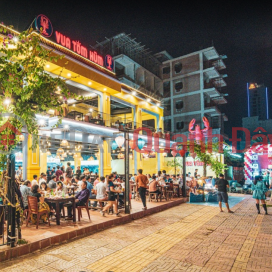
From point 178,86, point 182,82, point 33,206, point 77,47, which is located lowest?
point 33,206

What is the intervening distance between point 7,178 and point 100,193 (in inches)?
152

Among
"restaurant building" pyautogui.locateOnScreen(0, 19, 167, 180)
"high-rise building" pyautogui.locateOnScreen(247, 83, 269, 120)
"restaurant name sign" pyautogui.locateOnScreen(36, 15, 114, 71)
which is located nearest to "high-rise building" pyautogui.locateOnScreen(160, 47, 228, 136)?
"restaurant building" pyautogui.locateOnScreen(0, 19, 167, 180)

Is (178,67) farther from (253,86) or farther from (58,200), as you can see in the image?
(58,200)

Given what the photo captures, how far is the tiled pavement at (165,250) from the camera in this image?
14.0ft

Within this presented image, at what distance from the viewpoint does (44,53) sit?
198 inches

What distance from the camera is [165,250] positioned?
200 inches

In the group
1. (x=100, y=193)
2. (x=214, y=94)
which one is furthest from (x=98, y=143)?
(x=214, y=94)

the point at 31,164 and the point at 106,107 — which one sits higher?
the point at 106,107

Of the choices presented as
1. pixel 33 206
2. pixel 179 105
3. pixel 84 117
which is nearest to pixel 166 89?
pixel 179 105

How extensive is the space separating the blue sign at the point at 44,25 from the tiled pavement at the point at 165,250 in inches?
470

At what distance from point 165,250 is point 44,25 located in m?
13.9

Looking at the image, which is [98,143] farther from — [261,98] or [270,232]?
[261,98]

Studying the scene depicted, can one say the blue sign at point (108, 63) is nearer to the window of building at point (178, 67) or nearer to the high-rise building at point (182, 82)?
the high-rise building at point (182, 82)

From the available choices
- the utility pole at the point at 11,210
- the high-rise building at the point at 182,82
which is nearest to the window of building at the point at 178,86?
the high-rise building at the point at 182,82
